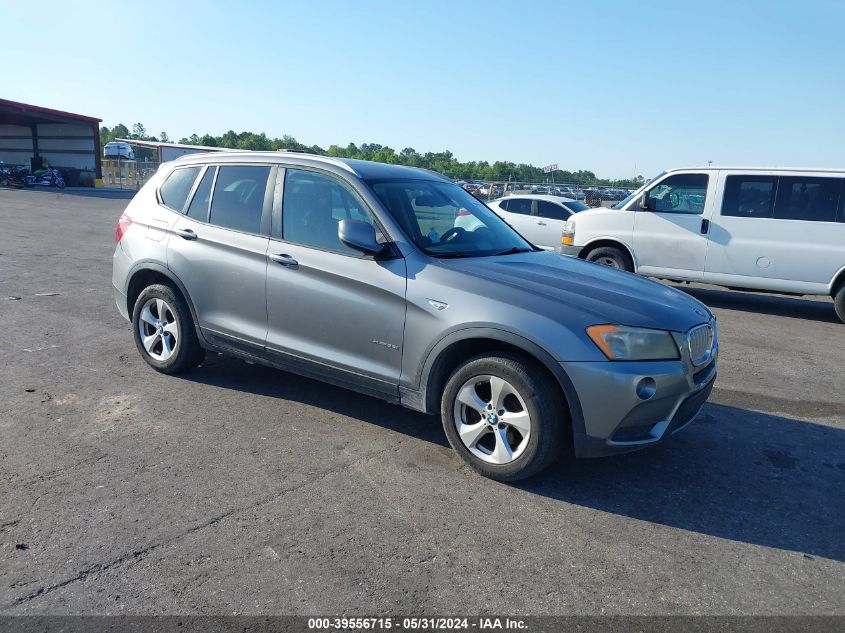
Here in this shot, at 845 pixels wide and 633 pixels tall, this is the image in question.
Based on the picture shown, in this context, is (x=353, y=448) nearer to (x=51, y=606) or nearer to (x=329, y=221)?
(x=329, y=221)

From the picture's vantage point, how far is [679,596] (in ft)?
9.81

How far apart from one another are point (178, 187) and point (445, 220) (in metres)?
2.37

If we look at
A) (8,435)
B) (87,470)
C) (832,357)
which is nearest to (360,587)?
Result: (87,470)

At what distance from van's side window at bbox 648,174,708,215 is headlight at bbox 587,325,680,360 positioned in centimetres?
707

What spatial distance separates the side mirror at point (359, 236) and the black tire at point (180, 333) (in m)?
1.86

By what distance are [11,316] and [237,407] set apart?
4067mm

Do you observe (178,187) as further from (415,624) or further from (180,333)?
(415,624)

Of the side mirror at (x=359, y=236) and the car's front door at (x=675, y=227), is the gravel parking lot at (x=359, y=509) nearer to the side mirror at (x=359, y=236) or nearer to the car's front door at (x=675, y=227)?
the side mirror at (x=359, y=236)

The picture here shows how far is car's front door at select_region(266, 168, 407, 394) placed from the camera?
4.32 meters

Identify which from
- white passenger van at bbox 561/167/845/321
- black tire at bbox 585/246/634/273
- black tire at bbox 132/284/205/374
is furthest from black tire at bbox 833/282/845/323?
black tire at bbox 132/284/205/374

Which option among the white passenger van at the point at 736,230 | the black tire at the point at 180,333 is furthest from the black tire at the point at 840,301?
the black tire at the point at 180,333

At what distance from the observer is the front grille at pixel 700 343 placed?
157 inches

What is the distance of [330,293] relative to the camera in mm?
4531

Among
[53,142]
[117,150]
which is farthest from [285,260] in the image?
[117,150]
